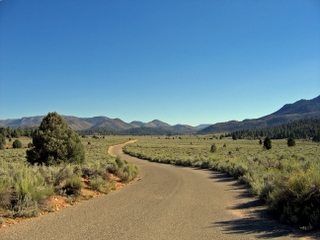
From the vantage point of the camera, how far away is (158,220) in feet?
23.0

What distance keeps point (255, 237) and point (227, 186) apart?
7277mm

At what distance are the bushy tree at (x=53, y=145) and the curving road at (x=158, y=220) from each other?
7.29 meters

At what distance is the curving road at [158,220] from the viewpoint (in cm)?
589

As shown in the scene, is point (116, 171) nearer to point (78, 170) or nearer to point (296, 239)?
point (78, 170)

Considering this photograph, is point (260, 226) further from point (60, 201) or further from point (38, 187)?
point (38, 187)

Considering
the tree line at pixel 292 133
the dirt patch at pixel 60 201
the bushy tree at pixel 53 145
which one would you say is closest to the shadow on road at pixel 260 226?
the dirt patch at pixel 60 201

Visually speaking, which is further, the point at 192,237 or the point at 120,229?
the point at 120,229

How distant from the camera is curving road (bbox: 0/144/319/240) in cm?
589

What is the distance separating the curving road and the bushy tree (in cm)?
729

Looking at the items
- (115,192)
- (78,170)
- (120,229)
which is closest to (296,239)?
(120,229)

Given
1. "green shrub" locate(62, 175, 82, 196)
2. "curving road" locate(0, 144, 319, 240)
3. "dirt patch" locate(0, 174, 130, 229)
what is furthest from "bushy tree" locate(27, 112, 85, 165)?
"curving road" locate(0, 144, 319, 240)

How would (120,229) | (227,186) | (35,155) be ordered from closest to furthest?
(120,229), (227,186), (35,155)

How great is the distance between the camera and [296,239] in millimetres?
5453

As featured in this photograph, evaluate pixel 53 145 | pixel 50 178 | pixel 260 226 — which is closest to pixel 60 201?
pixel 50 178
